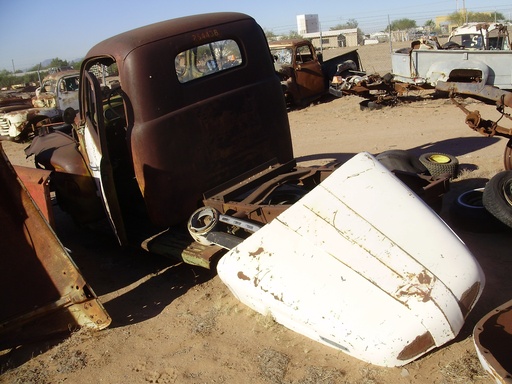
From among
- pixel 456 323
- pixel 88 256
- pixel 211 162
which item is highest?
pixel 211 162

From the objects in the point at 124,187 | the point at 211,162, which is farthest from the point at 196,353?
the point at 124,187

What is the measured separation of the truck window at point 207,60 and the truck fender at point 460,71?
20.2 feet

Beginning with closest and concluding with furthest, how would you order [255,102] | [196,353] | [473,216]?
[196,353], [473,216], [255,102]

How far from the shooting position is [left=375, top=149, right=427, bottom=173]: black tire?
5.47 metres

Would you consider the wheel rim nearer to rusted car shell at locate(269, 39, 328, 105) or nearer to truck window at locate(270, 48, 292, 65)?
rusted car shell at locate(269, 39, 328, 105)

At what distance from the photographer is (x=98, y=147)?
4398 millimetres

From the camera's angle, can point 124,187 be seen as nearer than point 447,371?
No

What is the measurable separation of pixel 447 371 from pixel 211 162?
2752mm

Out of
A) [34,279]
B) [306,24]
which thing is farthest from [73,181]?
[306,24]

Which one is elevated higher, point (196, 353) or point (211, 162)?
point (211, 162)

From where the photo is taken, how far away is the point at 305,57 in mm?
13938

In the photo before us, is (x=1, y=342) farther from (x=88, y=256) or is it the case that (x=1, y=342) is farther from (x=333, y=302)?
(x=333, y=302)

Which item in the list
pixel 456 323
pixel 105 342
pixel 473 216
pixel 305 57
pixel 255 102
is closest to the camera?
pixel 456 323

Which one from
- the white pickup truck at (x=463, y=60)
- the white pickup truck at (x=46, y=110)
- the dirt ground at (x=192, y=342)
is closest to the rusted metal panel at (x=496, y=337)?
the dirt ground at (x=192, y=342)
